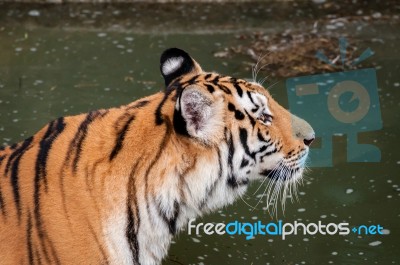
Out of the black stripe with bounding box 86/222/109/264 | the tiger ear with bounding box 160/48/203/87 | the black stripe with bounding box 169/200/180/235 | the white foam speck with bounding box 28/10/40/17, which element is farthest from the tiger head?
the white foam speck with bounding box 28/10/40/17

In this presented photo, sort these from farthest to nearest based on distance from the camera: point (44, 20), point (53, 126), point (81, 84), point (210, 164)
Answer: point (44, 20) → point (81, 84) → point (53, 126) → point (210, 164)

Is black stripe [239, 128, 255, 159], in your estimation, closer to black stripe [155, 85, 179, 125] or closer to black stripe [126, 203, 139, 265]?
black stripe [155, 85, 179, 125]

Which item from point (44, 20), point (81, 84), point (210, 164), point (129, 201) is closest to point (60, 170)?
point (129, 201)

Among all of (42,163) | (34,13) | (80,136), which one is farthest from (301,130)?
(34,13)

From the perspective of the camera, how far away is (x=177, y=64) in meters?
2.94

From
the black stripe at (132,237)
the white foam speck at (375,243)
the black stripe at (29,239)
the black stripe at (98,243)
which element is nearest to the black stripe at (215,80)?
the black stripe at (132,237)

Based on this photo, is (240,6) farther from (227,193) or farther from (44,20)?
(227,193)

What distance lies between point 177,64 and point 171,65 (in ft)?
0.08

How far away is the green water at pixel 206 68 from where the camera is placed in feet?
12.9

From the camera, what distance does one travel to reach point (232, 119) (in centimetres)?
274

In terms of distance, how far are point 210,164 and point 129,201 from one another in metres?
0.29

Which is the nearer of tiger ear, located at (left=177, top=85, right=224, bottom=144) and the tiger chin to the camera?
tiger ear, located at (left=177, top=85, right=224, bottom=144)

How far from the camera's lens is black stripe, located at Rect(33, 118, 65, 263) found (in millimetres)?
2723

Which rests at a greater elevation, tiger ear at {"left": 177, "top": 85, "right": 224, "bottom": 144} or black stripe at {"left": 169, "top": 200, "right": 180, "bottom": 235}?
tiger ear at {"left": 177, "top": 85, "right": 224, "bottom": 144}
